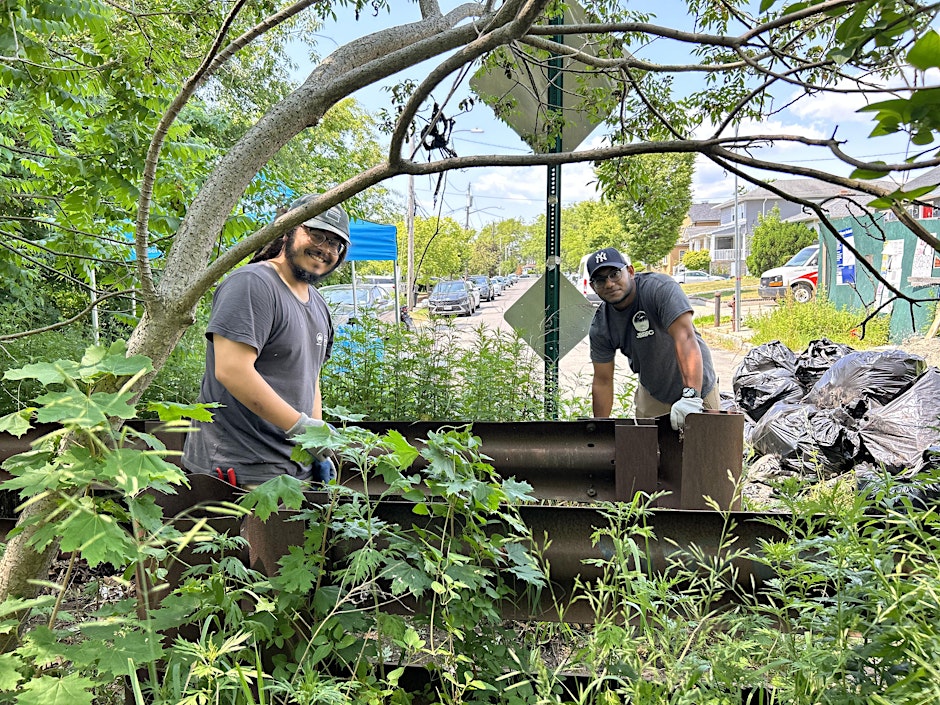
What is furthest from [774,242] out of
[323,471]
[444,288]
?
[323,471]

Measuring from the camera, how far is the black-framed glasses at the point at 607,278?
166 inches

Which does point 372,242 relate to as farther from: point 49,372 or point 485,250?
point 485,250

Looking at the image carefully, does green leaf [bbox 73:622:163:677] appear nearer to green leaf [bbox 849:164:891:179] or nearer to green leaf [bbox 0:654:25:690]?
green leaf [bbox 0:654:25:690]

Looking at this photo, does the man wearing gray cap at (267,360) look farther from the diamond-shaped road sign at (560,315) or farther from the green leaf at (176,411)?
the diamond-shaped road sign at (560,315)

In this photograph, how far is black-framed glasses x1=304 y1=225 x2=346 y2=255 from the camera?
2.79 meters

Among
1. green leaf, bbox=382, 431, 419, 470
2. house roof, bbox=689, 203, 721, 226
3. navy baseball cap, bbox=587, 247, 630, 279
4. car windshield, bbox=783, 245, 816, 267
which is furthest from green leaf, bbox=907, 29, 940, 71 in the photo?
house roof, bbox=689, 203, 721, 226

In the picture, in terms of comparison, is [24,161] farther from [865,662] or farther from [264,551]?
[865,662]

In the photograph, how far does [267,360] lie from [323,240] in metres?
0.62

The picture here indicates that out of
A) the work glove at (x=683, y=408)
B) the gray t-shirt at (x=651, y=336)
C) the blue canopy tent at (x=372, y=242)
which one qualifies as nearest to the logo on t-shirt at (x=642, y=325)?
the gray t-shirt at (x=651, y=336)

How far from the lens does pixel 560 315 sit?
5492 millimetres

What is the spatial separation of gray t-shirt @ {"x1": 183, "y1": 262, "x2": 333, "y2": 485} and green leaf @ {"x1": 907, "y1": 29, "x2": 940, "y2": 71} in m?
2.30

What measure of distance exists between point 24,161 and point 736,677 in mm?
5178

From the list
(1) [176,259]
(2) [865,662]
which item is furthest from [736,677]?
(1) [176,259]

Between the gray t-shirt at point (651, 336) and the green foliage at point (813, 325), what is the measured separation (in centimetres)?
1270
